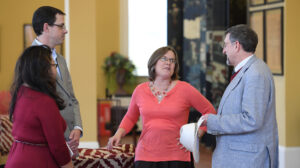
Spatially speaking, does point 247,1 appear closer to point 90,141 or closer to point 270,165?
point 90,141

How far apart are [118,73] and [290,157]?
468 cm

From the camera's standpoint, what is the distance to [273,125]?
2.90 m

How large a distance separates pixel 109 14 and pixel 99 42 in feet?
2.06

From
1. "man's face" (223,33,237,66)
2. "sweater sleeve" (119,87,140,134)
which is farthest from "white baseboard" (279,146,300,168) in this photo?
"man's face" (223,33,237,66)

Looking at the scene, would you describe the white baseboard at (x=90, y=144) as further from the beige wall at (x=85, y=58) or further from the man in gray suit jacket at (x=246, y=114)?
the man in gray suit jacket at (x=246, y=114)

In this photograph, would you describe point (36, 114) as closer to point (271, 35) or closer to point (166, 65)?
point (166, 65)

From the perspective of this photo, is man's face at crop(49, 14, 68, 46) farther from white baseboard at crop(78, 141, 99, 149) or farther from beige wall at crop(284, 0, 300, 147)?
white baseboard at crop(78, 141, 99, 149)

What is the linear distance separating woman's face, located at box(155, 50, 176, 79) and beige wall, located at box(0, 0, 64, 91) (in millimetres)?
5302

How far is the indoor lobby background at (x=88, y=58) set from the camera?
244 inches

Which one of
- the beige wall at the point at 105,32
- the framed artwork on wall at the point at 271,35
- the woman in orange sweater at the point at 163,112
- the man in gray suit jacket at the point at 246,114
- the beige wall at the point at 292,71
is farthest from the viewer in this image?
the beige wall at the point at 105,32

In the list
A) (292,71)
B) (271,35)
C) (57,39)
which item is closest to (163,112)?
(57,39)

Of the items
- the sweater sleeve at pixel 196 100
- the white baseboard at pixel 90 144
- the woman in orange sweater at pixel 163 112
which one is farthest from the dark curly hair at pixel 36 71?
the white baseboard at pixel 90 144

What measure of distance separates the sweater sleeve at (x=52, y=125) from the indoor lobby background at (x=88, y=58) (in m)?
2.64

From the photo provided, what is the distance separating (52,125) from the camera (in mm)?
2457
